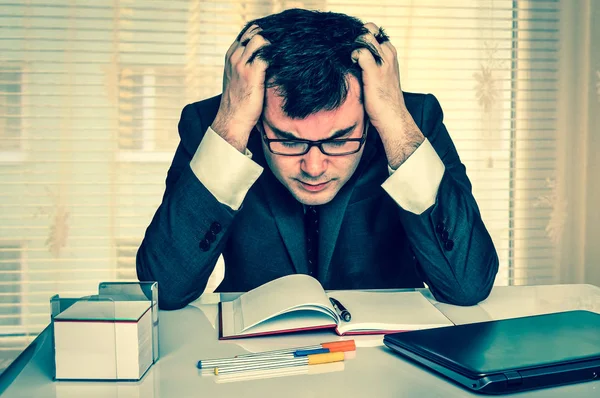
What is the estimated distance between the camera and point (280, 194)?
1.53 meters

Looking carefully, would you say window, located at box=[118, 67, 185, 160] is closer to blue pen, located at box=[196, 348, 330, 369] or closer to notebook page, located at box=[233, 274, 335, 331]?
notebook page, located at box=[233, 274, 335, 331]

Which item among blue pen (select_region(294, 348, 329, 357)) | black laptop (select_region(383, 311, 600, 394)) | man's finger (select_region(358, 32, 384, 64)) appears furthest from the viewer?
man's finger (select_region(358, 32, 384, 64))

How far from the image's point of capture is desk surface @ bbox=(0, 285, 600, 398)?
2.68 ft

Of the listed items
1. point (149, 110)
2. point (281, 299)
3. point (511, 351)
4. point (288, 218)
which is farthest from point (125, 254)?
point (511, 351)

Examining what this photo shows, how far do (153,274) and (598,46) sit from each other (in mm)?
2134

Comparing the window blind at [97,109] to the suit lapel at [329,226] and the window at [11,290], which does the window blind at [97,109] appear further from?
the suit lapel at [329,226]

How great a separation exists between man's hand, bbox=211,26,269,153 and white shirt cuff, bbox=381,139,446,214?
290 mm

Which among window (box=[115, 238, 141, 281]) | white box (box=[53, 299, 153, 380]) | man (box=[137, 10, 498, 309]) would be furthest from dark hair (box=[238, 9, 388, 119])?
window (box=[115, 238, 141, 281])

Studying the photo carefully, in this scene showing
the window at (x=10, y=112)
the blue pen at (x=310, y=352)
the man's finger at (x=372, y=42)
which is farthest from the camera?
the window at (x=10, y=112)

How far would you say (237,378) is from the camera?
0.87 metres

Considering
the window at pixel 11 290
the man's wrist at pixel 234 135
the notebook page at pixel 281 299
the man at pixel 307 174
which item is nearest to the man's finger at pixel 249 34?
the man at pixel 307 174

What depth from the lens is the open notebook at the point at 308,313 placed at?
103 cm

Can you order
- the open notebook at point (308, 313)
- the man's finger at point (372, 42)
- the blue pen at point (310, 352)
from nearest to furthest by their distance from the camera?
the blue pen at point (310, 352) → the open notebook at point (308, 313) → the man's finger at point (372, 42)

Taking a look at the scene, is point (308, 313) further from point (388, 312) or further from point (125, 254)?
point (125, 254)
